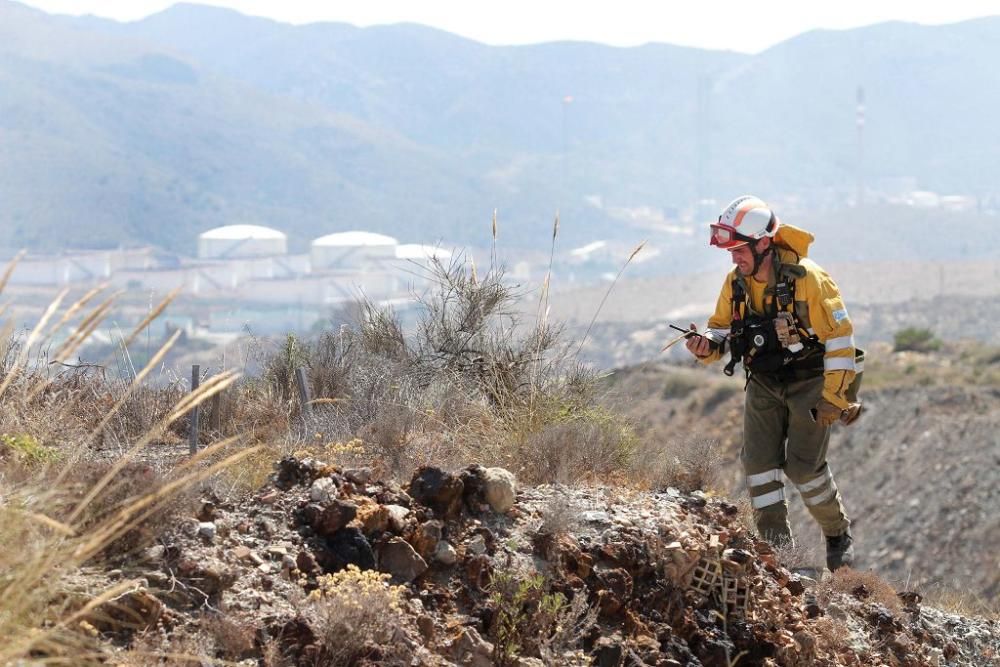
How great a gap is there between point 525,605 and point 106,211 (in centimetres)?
19641

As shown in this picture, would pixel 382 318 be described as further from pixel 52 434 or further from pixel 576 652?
pixel 576 652

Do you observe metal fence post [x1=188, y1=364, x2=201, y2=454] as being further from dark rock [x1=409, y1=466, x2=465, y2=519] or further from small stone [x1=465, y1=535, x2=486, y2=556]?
small stone [x1=465, y1=535, x2=486, y2=556]

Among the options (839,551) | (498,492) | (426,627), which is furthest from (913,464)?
(426,627)

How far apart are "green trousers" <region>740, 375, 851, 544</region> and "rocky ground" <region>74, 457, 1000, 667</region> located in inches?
33.1

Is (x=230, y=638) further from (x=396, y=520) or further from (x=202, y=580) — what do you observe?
(x=396, y=520)

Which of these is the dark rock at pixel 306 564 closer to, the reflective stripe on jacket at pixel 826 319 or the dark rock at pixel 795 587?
the dark rock at pixel 795 587

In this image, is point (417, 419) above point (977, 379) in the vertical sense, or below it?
above

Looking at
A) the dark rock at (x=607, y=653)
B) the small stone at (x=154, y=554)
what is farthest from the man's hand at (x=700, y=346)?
the small stone at (x=154, y=554)

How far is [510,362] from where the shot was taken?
27.8 feet

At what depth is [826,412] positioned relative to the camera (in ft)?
21.9

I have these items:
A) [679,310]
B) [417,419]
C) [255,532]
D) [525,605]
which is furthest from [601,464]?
[679,310]

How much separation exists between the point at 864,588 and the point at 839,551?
0.89 m

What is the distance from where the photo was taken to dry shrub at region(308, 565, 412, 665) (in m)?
4.16

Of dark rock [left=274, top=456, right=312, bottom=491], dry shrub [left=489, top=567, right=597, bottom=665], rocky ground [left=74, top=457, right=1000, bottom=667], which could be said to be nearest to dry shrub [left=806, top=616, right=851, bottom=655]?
rocky ground [left=74, top=457, right=1000, bottom=667]
